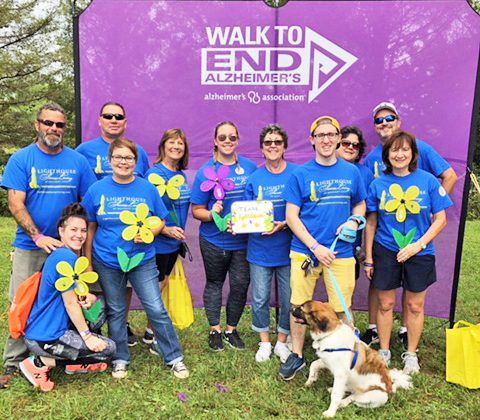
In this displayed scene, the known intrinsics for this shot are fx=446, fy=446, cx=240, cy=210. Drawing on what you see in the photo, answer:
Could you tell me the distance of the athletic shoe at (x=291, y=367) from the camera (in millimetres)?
3646

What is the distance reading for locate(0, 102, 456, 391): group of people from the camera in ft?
11.2

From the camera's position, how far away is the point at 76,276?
11.0ft

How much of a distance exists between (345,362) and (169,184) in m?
2.01

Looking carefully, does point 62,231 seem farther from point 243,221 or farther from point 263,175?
point 263,175

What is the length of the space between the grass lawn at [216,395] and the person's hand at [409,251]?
1029 mm

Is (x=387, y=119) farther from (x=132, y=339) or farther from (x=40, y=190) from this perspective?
(x=132, y=339)

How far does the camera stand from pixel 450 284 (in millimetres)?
4641

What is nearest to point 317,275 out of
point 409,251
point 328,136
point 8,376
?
point 409,251

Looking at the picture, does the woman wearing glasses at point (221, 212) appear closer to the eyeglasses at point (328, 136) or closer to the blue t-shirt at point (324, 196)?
the blue t-shirt at point (324, 196)

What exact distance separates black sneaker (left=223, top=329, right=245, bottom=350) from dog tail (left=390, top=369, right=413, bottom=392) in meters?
1.41

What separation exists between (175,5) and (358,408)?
404cm

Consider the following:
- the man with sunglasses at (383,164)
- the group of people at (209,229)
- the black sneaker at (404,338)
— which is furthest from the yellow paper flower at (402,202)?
the black sneaker at (404,338)

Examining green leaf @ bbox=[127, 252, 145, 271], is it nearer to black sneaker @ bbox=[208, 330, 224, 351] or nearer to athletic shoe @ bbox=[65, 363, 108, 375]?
athletic shoe @ bbox=[65, 363, 108, 375]

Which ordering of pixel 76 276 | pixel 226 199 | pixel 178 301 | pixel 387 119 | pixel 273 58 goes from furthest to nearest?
pixel 273 58
pixel 178 301
pixel 387 119
pixel 226 199
pixel 76 276
